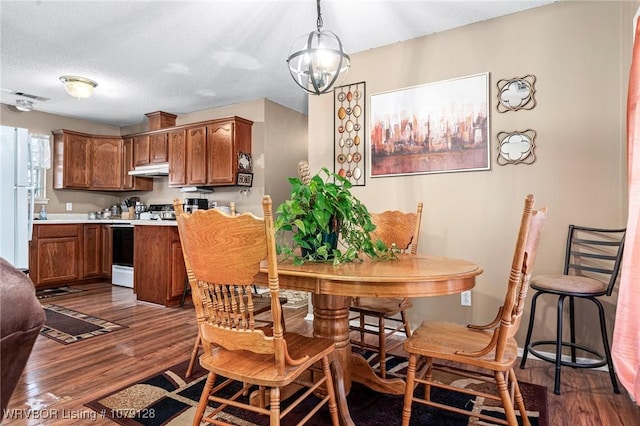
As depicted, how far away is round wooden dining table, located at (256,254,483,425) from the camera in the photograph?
1354 millimetres

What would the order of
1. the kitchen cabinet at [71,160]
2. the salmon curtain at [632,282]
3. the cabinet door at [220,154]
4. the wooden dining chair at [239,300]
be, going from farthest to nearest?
the kitchen cabinet at [71,160]
the cabinet door at [220,154]
the salmon curtain at [632,282]
the wooden dining chair at [239,300]

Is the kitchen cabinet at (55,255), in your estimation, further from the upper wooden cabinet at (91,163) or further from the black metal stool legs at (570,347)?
A: the black metal stool legs at (570,347)

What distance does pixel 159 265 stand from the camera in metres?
3.74

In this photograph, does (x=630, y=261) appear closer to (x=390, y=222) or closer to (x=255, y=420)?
(x=390, y=222)

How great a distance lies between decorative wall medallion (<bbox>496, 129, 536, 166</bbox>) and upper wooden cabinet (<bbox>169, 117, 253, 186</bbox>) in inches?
120

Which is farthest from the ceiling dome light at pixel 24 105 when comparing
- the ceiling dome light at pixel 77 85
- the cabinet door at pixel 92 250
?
the cabinet door at pixel 92 250

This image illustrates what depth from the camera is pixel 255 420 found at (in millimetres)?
1691

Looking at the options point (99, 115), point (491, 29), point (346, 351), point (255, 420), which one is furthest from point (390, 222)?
point (99, 115)

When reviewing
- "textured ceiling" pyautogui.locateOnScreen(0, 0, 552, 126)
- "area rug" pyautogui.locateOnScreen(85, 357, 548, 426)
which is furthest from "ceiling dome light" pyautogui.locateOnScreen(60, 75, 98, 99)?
"area rug" pyautogui.locateOnScreen(85, 357, 548, 426)

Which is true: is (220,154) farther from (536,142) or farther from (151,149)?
(536,142)

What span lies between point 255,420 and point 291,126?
4.17 m

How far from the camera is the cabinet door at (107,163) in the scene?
18.1 ft

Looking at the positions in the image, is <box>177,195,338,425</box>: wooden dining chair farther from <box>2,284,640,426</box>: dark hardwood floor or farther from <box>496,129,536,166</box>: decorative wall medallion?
<box>496,129,536,166</box>: decorative wall medallion

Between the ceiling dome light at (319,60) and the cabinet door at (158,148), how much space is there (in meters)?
3.61
